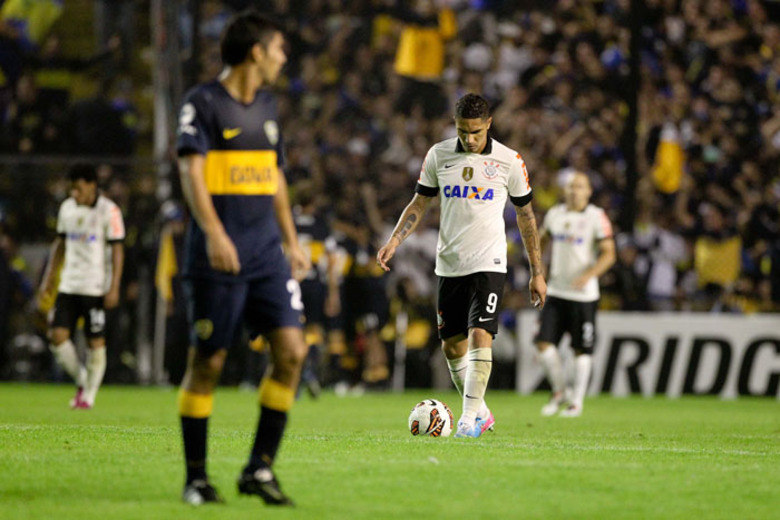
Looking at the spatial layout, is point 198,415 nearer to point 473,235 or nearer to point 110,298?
point 473,235

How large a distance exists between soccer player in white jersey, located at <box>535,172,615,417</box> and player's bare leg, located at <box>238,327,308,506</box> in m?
Answer: 8.15

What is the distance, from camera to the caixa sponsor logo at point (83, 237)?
46.4ft

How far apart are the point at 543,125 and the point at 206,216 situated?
54.0 feet

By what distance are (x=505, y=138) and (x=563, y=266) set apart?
775 centimetres

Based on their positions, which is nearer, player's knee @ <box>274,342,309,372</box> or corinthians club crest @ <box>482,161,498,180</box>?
player's knee @ <box>274,342,309,372</box>

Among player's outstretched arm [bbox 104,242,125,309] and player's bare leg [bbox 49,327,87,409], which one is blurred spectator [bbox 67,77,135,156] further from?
player's outstretched arm [bbox 104,242,125,309]

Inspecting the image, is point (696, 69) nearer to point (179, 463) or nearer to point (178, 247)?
point (178, 247)

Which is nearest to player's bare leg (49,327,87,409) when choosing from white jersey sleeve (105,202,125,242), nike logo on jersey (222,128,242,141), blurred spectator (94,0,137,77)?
white jersey sleeve (105,202,125,242)

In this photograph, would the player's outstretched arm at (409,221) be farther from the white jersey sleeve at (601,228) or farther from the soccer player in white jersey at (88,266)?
the soccer player in white jersey at (88,266)

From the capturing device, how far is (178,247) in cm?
1927

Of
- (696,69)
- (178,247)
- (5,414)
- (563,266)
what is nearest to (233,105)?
(5,414)

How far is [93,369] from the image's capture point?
14.0m

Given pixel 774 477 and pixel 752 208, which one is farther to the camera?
pixel 752 208

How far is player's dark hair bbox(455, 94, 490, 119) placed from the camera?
381 inches
